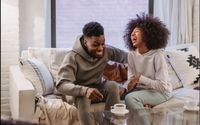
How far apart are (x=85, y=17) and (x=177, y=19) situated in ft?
2.97

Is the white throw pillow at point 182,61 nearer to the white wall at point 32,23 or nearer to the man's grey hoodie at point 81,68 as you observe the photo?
the man's grey hoodie at point 81,68

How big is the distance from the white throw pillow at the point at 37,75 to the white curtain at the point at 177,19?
107 cm

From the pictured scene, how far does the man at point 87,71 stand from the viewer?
6.70 feet

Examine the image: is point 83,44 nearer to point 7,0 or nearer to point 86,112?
point 86,112

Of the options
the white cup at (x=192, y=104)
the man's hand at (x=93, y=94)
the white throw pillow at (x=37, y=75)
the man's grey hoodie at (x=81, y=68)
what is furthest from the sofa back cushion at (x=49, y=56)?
the white cup at (x=192, y=104)


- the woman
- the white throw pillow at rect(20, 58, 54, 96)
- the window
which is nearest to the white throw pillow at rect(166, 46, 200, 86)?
the woman

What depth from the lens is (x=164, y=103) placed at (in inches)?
87.1

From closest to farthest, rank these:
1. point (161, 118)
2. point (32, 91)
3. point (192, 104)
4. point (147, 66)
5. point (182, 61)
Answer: point (192, 104) < point (32, 91) < point (161, 118) < point (147, 66) < point (182, 61)

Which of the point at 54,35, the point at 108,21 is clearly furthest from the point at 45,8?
the point at 108,21

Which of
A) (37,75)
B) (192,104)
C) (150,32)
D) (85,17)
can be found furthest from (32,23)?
(192,104)

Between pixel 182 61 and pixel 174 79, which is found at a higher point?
pixel 182 61

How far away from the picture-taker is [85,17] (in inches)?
126

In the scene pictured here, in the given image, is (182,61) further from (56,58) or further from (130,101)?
(56,58)

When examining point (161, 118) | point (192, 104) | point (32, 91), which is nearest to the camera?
point (192, 104)
